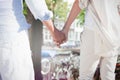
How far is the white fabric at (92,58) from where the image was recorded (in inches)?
71.7

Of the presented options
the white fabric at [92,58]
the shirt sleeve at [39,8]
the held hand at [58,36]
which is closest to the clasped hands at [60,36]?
the held hand at [58,36]

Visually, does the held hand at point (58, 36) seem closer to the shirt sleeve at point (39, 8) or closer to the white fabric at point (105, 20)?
the white fabric at point (105, 20)

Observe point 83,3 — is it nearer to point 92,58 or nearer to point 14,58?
point 92,58

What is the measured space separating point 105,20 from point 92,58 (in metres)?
0.27

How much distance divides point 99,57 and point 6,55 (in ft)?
2.36

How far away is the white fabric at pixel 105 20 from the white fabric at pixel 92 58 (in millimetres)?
41

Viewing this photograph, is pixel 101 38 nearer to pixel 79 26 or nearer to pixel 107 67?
pixel 107 67

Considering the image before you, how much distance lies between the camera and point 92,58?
185 centimetres

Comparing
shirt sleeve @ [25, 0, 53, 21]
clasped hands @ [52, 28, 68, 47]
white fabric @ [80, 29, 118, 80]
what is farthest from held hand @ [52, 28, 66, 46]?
shirt sleeve @ [25, 0, 53, 21]

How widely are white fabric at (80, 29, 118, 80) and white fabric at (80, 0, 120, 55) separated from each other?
41 millimetres

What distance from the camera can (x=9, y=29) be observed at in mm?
1393

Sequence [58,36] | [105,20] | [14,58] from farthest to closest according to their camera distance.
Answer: [58,36], [105,20], [14,58]

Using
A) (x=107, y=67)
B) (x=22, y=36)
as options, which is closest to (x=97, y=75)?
(x=107, y=67)

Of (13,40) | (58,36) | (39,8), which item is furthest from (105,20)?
(13,40)
